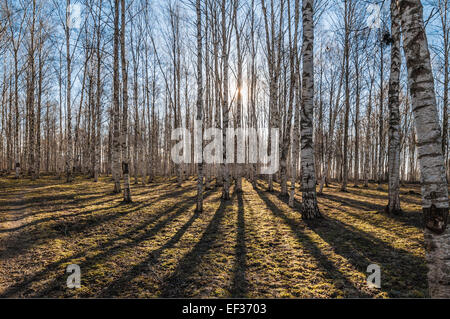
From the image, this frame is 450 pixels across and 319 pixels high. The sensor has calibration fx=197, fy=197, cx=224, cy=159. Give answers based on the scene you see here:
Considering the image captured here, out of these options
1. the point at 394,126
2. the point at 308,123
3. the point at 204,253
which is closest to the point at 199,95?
the point at 308,123

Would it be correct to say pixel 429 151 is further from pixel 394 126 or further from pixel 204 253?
pixel 394 126

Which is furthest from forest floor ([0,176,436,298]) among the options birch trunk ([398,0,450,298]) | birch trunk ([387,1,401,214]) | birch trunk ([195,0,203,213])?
birch trunk ([195,0,203,213])

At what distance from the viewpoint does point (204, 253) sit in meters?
4.08

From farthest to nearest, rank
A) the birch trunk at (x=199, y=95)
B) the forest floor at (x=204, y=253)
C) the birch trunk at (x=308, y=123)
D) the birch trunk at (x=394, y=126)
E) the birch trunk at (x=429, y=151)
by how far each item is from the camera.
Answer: the birch trunk at (x=199, y=95) → the birch trunk at (x=394, y=126) → the birch trunk at (x=308, y=123) → the forest floor at (x=204, y=253) → the birch trunk at (x=429, y=151)

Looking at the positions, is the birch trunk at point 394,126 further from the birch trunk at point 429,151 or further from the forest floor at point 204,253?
the birch trunk at point 429,151

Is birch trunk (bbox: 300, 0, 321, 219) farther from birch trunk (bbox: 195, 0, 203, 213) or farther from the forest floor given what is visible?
birch trunk (bbox: 195, 0, 203, 213)

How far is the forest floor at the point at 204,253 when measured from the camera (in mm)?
2766

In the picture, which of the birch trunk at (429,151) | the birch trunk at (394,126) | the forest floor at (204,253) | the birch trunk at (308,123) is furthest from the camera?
the birch trunk at (394,126)

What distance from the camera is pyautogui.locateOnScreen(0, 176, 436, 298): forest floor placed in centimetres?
277

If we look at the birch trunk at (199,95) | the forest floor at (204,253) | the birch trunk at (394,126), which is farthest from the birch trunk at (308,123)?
the birch trunk at (199,95)

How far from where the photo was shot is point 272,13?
10.2 m
